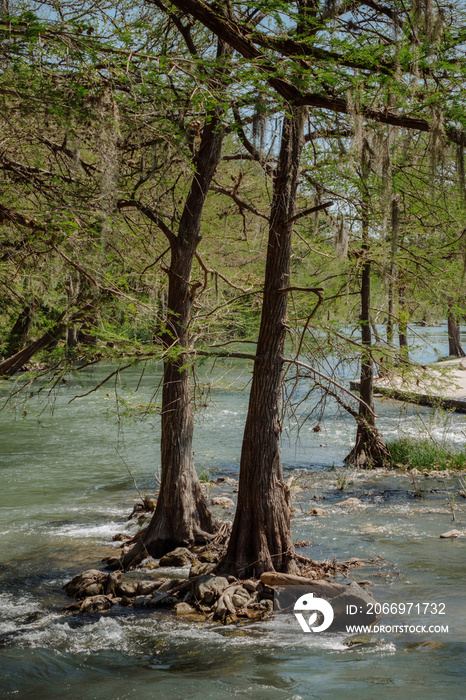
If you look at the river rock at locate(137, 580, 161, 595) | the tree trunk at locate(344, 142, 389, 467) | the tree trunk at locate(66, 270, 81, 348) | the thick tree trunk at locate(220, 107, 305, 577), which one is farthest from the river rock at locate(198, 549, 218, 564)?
the tree trunk at locate(344, 142, 389, 467)

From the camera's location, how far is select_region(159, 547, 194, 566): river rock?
334 inches

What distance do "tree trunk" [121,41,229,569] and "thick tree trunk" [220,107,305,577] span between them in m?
1.67

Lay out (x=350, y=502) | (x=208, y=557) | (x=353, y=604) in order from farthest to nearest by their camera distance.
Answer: (x=350, y=502) → (x=208, y=557) → (x=353, y=604)

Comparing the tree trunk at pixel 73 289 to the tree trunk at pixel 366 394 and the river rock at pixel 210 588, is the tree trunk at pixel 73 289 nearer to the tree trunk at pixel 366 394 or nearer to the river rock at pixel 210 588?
the river rock at pixel 210 588

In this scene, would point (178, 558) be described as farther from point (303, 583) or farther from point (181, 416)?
point (303, 583)

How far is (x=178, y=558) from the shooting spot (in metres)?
8.51

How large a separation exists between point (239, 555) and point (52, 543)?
3925 mm

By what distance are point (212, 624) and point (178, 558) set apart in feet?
6.00

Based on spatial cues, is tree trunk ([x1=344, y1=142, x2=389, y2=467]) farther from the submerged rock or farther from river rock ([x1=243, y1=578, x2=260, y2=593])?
the submerged rock

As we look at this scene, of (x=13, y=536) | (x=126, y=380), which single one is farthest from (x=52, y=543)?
(x=126, y=380)

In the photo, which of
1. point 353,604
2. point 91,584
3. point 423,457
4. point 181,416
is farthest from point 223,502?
point 353,604

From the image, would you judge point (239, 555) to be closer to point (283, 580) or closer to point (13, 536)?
point (283, 580)

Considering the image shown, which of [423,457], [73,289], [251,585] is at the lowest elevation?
[251,585]

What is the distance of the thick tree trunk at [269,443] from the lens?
722cm
